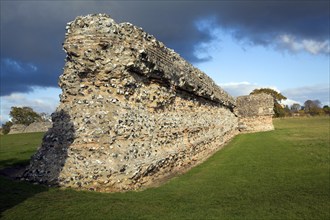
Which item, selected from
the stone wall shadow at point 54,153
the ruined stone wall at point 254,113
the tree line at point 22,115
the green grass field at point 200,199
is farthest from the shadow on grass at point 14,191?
the tree line at point 22,115

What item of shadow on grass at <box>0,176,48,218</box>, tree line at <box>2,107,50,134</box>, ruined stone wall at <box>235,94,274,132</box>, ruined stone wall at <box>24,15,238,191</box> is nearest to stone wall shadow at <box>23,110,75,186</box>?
ruined stone wall at <box>24,15,238,191</box>

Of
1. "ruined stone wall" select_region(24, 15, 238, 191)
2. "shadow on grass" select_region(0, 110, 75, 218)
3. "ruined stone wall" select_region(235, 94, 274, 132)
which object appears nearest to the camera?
"shadow on grass" select_region(0, 110, 75, 218)

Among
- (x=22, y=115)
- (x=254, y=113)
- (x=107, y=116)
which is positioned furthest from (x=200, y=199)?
(x=22, y=115)

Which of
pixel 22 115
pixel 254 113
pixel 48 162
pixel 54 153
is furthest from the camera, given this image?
pixel 22 115

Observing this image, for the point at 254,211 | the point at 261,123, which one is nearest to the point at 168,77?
the point at 254,211

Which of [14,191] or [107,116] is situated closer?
[14,191]

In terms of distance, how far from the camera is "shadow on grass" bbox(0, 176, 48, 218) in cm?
631

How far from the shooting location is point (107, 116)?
836cm

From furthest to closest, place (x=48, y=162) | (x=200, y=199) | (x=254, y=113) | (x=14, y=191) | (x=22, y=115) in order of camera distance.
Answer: (x=22, y=115)
(x=254, y=113)
(x=48, y=162)
(x=200, y=199)
(x=14, y=191)

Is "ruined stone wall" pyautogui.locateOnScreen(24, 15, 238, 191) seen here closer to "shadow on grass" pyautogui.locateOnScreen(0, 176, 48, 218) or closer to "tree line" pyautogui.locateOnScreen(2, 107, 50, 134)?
"shadow on grass" pyautogui.locateOnScreen(0, 176, 48, 218)

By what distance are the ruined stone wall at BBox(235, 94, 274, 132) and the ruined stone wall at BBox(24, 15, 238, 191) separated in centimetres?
2228

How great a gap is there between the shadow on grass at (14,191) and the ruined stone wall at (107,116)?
40 cm

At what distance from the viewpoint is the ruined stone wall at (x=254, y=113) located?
31797mm

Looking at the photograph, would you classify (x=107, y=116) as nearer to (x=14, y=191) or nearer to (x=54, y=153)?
(x=54, y=153)
